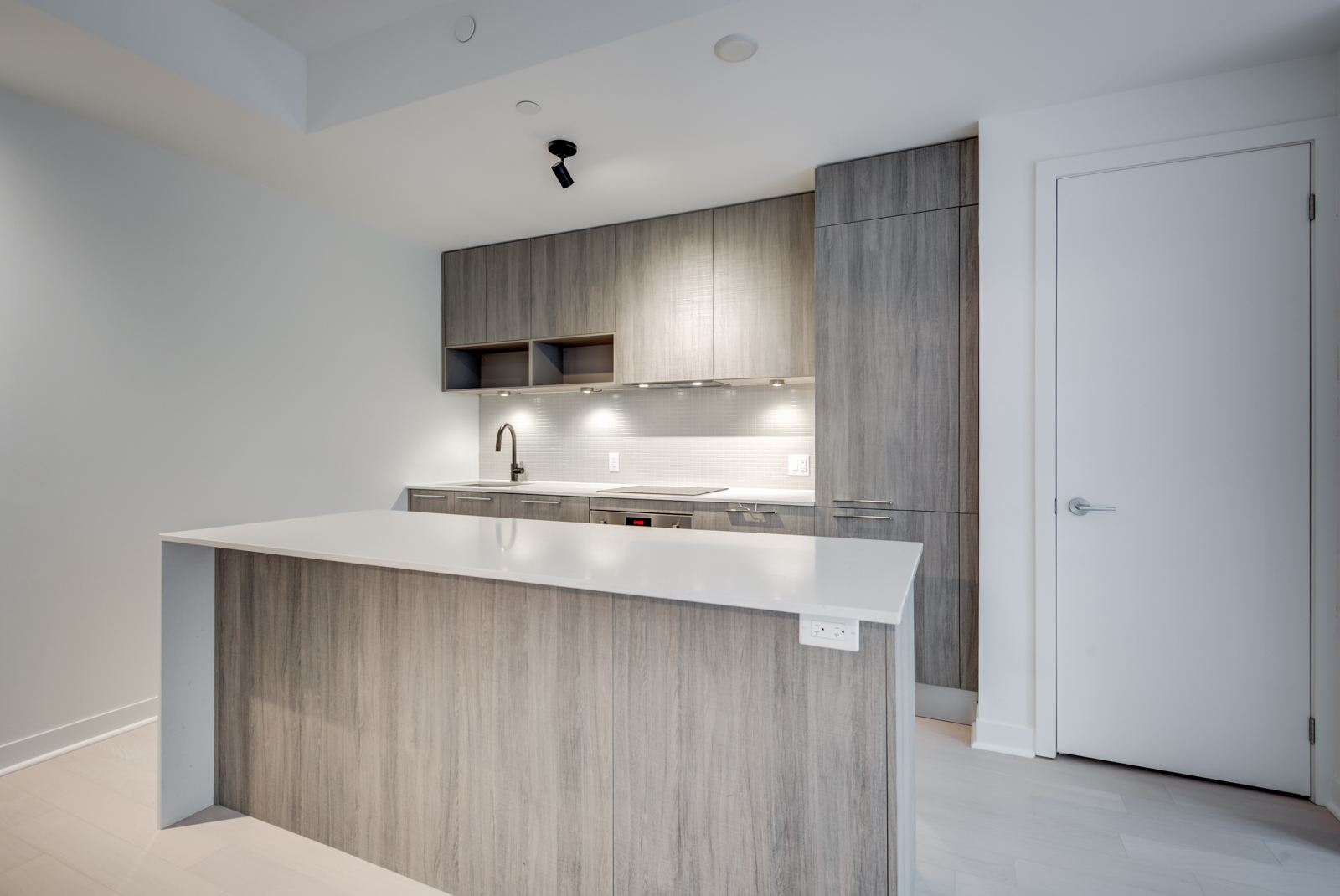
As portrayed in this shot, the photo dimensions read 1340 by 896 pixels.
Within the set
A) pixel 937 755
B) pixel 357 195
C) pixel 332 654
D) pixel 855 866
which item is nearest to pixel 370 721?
pixel 332 654

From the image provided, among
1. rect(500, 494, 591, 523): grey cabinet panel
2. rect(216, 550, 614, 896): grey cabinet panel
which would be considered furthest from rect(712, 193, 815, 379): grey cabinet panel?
rect(216, 550, 614, 896): grey cabinet panel

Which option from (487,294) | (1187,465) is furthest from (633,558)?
(487,294)

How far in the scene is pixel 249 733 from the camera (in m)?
2.02

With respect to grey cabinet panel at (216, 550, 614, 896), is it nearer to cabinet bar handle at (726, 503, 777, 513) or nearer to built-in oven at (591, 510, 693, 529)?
built-in oven at (591, 510, 693, 529)

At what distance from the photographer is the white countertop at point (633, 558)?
1219 mm

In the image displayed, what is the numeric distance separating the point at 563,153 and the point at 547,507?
1.86 meters

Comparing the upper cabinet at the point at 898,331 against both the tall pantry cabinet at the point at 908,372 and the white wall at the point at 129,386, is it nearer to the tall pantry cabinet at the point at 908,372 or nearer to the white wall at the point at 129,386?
the tall pantry cabinet at the point at 908,372

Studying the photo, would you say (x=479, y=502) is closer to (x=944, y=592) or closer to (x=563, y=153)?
(x=563, y=153)

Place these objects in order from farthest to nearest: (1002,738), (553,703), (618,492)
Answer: (618,492)
(1002,738)
(553,703)

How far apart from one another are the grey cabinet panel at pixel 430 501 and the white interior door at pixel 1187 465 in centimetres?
322

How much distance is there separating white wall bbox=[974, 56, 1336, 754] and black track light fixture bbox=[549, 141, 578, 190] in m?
1.65

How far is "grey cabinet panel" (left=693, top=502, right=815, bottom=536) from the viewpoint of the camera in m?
2.96

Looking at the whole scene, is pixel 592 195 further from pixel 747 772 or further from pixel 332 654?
pixel 747 772

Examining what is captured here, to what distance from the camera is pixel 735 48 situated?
202 centimetres
